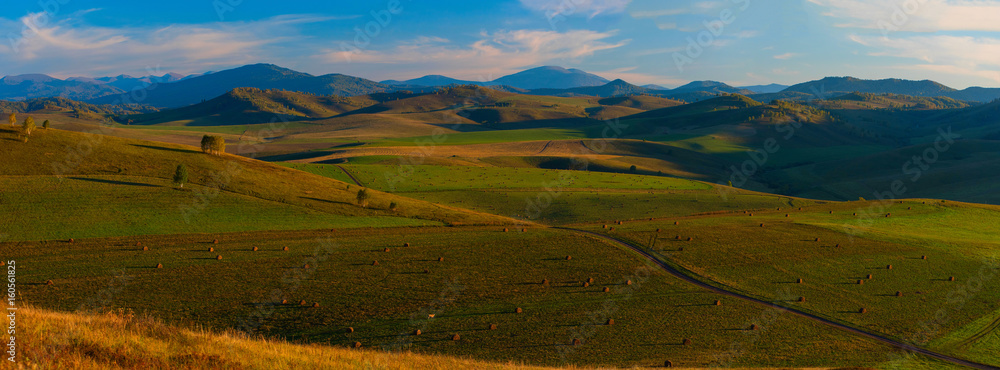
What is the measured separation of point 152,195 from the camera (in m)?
63.2

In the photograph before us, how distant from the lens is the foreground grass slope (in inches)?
2157

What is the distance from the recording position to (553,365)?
29.5m

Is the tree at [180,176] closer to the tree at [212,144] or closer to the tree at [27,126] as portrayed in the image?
the tree at [212,144]

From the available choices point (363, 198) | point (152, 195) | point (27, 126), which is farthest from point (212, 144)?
point (363, 198)

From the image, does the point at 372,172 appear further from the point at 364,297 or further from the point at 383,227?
the point at 364,297

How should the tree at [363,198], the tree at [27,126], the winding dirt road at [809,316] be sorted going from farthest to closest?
the tree at [27,126]
the tree at [363,198]
the winding dirt road at [809,316]

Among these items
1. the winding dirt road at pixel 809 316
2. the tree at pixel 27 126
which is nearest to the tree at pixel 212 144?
the tree at pixel 27 126

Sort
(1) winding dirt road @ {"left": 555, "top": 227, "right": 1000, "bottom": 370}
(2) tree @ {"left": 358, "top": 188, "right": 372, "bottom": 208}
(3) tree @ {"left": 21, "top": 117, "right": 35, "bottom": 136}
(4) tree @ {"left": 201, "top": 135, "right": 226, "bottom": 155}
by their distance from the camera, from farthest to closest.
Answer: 1. (4) tree @ {"left": 201, "top": 135, "right": 226, "bottom": 155}
2. (3) tree @ {"left": 21, "top": 117, "right": 35, "bottom": 136}
3. (2) tree @ {"left": 358, "top": 188, "right": 372, "bottom": 208}
4. (1) winding dirt road @ {"left": 555, "top": 227, "right": 1000, "bottom": 370}

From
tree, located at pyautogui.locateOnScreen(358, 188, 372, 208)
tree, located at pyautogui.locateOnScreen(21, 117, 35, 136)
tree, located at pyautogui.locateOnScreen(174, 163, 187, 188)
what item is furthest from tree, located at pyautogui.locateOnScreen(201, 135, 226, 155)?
tree, located at pyautogui.locateOnScreen(358, 188, 372, 208)

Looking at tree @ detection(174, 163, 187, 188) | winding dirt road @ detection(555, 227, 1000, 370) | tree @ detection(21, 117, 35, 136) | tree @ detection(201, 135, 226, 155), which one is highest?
tree @ detection(21, 117, 35, 136)

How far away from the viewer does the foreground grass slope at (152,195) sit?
54781mm

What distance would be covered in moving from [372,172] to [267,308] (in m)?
91.2

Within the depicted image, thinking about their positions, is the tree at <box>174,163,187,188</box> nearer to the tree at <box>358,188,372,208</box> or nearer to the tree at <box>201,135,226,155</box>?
the tree at <box>201,135,226,155</box>

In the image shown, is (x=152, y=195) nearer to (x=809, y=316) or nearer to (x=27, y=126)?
(x=27, y=126)
